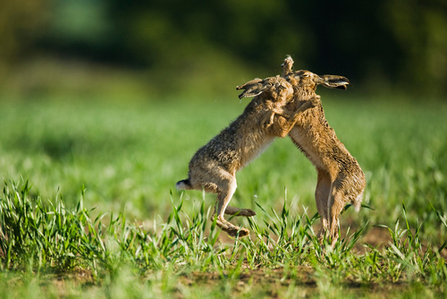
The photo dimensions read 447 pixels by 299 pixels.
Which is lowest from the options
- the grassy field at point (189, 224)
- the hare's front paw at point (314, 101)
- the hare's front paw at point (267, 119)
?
the grassy field at point (189, 224)

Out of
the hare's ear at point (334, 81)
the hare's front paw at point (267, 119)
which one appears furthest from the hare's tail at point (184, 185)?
the hare's ear at point (334, 81)

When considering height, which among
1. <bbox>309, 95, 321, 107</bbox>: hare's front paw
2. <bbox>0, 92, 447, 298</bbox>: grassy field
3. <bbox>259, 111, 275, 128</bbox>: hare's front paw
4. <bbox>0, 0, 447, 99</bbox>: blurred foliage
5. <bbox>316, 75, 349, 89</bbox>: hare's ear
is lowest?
<bbox>0, 92, 447, 298</bbox>: grassy field

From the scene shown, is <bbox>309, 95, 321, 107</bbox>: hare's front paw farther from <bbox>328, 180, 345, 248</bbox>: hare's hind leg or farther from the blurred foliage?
the blurred foliage

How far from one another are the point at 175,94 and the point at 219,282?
98.9 feet

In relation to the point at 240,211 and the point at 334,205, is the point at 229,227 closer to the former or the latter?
the point at 240,211

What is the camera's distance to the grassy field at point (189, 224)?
129 inches

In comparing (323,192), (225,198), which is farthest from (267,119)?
(323,192)

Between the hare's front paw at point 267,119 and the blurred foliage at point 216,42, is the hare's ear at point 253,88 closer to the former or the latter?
the hare's front paw at point 267,119

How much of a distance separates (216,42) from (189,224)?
118 feet

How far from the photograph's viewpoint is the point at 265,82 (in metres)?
3.79

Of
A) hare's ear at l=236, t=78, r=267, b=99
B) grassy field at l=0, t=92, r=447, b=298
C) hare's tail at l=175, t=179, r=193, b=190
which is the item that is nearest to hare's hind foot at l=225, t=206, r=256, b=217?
grassy field at l=0, t=92, r=447, b=298

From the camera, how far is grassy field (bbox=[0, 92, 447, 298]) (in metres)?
3.29

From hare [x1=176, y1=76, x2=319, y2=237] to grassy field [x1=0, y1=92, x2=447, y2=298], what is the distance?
192 millimetres

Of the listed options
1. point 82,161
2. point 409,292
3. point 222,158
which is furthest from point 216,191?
point 82,161
